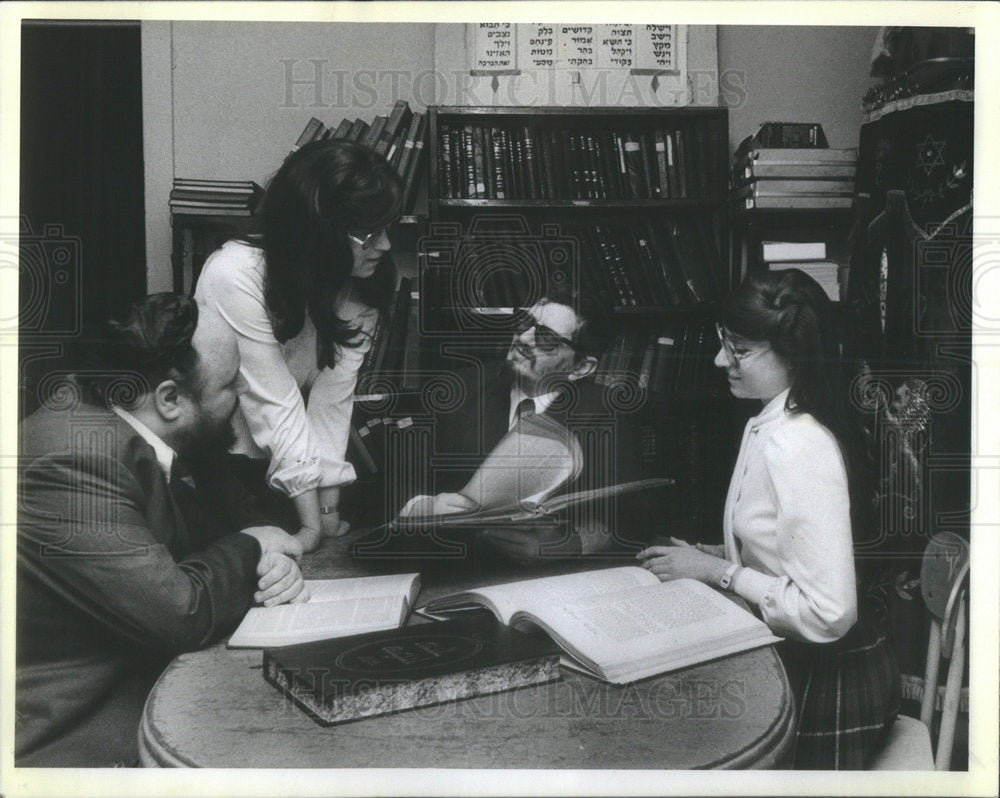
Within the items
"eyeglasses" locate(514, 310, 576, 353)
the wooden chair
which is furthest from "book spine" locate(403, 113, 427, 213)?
the wooden chair

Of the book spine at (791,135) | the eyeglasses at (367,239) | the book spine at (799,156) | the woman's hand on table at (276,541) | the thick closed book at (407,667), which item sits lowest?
the thick closed book at (407,667)

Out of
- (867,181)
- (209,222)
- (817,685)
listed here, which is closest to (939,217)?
(867,181)

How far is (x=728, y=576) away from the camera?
2.01 m

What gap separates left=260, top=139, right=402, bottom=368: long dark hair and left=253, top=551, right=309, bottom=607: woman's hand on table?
0.43 m

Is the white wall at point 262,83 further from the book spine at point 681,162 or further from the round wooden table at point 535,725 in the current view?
the round wooden table at point 535,725

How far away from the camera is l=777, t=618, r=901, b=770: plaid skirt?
1984 mm

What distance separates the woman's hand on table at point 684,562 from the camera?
2.02 metres

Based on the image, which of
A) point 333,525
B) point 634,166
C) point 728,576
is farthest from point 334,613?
point 634,166

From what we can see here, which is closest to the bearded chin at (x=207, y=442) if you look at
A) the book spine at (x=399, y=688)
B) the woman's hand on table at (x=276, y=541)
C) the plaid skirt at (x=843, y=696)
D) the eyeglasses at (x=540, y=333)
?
the woman's hand on table at (x=276, y=541)

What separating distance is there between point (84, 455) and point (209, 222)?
1.80 feet

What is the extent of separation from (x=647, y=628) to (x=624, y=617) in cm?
5

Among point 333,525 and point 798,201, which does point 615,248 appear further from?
point 333,525

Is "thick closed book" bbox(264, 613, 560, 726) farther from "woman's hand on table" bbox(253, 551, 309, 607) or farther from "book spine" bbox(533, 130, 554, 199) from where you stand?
"book spine" bbox(533, 130, 554, 199)

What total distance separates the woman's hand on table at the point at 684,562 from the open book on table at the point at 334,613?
501mm
